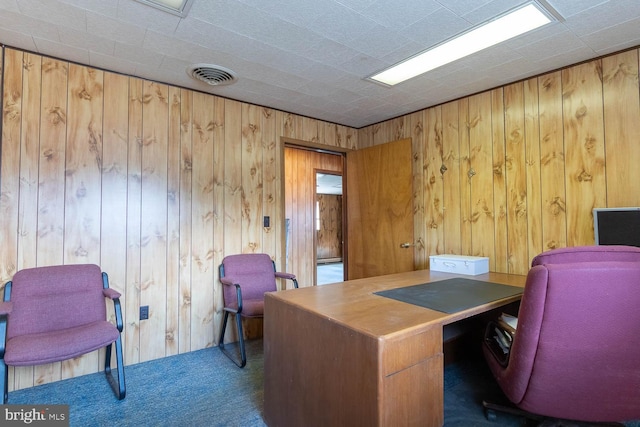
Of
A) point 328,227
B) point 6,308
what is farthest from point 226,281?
point 328,227

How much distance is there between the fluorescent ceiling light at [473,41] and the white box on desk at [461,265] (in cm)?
156

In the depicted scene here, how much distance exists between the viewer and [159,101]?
2775mm

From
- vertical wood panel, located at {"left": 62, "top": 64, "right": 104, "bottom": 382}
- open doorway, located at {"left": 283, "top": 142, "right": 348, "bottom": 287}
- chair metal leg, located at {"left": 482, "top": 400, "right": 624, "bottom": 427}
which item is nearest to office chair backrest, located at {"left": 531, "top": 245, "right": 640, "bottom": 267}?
chair metal leg, located at {"left": 482, "top": 400, "right": 624, "bottom": 427}

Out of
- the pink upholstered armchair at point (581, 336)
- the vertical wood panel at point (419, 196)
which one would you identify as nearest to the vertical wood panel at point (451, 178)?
the vertical wood panel at point (419, 196)

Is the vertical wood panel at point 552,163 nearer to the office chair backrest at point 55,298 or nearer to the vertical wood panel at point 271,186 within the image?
the vertical wood panel at point 271,186

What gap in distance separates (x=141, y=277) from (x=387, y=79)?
267cm

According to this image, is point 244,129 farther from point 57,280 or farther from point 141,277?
point 57,280

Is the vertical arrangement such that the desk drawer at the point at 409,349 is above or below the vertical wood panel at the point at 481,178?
below

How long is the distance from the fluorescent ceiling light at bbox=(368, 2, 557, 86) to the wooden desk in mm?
1672

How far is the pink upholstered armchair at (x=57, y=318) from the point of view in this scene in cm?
179

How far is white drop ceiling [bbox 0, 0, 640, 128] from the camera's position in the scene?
1805mm

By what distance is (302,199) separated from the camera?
18.5ft

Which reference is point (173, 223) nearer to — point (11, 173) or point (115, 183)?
point (115, 183)

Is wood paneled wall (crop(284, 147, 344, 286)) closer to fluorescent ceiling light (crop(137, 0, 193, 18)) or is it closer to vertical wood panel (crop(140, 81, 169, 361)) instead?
vertical wood panel (crop(140, 81, 169, 361))
